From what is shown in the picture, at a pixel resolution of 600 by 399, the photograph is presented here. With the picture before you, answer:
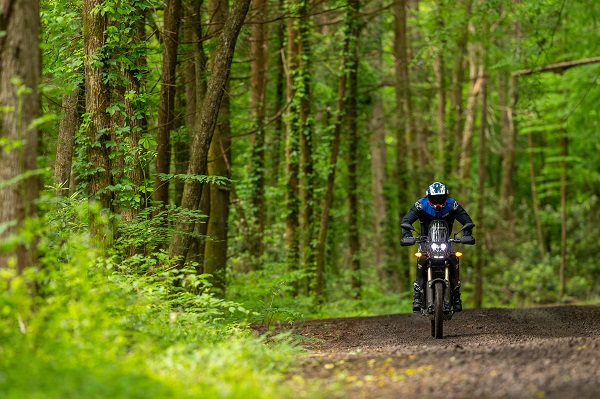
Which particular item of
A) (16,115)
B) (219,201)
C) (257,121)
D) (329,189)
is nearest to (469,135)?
(329,189)

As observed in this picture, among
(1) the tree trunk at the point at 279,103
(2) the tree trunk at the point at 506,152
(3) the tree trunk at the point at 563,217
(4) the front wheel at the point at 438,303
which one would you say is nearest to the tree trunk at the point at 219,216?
(4) the front wheel at the point at 438,303

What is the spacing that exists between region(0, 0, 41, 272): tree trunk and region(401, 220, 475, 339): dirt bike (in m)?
6.20

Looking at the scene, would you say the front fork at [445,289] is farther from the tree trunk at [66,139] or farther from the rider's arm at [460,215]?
the tree trunk at [66,139]

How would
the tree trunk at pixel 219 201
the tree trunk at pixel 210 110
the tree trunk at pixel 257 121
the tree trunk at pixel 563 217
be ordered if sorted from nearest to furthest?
the tree trunk at pixel 210 110, the tree trunk at pixel 219 201, the tree trunk at pixel 257 121, the tree trunk at pixel 563 217

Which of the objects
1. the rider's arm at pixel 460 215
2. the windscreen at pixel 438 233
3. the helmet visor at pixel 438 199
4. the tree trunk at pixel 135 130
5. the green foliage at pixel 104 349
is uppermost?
the tree trunk at pixel 135 130

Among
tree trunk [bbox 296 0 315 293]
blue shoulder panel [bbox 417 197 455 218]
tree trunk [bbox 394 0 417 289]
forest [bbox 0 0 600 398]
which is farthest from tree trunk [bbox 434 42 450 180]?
blue shoulder panel [bbox 417 197 455 218]

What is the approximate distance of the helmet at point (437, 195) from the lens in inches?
508

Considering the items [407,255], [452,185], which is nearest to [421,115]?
[452,185]

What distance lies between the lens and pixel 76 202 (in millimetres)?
11758

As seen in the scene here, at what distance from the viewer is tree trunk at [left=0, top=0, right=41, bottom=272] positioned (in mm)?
8398

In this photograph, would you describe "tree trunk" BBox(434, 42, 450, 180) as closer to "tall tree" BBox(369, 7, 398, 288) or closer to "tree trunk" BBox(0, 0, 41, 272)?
"tall tree" BBox(369, 7, 398, 288)

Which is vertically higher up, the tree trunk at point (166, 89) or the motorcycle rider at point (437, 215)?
the tree trunk at point (166, 89)

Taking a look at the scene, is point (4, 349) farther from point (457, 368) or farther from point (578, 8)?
point (578, 8)

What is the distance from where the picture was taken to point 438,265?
506 inches
